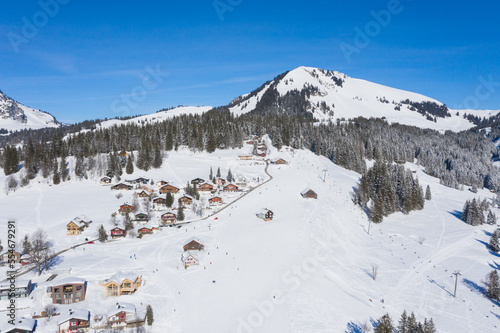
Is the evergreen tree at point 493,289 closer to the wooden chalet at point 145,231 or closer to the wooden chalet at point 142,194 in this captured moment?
the wooden chalet at point 145,231

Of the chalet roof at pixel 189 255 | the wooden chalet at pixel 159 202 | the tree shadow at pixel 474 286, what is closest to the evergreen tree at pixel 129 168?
the wooden chalet at pixel 159 202

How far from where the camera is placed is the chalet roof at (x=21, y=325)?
27.5 meters

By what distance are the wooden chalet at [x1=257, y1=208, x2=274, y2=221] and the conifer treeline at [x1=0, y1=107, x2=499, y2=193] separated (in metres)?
52.6

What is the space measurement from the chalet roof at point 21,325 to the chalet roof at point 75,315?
2511 millimetres

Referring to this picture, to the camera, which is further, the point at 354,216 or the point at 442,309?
the point at 354,216

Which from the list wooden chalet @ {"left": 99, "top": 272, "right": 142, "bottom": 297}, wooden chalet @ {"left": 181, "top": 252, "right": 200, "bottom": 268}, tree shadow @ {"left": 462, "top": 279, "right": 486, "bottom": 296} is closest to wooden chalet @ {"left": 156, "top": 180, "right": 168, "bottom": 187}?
wooden chalet @ {"left": 181, "top": 252, "right": 200, "bottom": 268}

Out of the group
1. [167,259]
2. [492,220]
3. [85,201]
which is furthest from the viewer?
[492,220]

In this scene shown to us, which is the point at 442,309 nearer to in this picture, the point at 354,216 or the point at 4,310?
the point at 354,216

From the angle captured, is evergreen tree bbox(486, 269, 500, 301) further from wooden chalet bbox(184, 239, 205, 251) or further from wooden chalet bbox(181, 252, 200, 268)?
wooden chalet bbox(184, 239, 205, 251)

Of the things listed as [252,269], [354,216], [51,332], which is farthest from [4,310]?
[354,216]

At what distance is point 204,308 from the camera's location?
33.9 meters

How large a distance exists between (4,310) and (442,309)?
53.2 meters

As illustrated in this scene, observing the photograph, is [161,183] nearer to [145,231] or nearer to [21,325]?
[145,231]

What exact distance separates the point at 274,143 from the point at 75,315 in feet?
351
